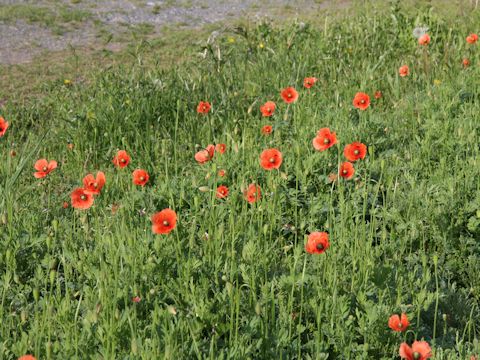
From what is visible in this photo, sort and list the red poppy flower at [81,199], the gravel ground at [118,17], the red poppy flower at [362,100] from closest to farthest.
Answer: the red poppy flower at [81,199] < the red poppy flower at [362,100] < the gravel ground at [118,17]

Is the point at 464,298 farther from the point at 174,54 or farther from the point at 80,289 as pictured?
the point at 174,54

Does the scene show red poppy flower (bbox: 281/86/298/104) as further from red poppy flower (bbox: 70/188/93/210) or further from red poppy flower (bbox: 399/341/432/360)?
red poppy flower (bbox: 399/341/432/360)

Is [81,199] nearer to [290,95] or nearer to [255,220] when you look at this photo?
[255,220]

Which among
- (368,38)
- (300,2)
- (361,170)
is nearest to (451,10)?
(368,38)

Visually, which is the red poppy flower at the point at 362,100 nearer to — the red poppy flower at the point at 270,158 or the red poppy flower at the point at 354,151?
the red poppy flower at the point at 354,151

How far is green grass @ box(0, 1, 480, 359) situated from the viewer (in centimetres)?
229

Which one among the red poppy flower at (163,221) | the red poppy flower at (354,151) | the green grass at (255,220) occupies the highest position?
the red poppy flower at (354,151)

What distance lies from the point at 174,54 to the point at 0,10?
2.99 meters

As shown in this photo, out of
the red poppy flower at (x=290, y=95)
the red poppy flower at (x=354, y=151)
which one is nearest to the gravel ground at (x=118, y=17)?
the red poppy flower at (x=290, y=95)

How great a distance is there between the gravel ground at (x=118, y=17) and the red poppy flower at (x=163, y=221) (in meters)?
5.07

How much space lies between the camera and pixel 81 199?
2.65 m

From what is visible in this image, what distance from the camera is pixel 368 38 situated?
586 cm

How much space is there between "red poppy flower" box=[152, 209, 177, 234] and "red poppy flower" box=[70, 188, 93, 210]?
39 cm

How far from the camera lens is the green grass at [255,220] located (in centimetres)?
229
